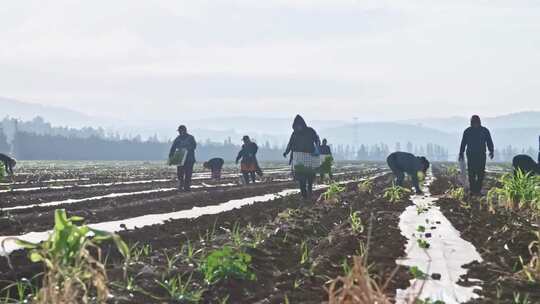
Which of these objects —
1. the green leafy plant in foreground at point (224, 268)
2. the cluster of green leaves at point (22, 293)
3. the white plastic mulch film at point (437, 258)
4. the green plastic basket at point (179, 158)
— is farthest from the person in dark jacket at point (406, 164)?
the cluster of green leaves at point (22, 293)

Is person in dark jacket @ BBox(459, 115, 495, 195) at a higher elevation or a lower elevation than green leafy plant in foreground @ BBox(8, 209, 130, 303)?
higher

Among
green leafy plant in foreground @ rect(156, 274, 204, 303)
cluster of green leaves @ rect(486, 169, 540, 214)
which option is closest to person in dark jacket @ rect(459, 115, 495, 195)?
cluster of green leaves @ rect(486, 169, 540, 214)

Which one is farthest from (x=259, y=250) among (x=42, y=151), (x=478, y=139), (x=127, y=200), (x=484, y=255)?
(x=42, y=151)

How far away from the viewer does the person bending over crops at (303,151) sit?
13.8 metres

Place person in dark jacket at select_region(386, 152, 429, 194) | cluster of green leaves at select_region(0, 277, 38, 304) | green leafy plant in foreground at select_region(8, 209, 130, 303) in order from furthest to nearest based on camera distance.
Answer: person in dark jacket at select_region(386, 152, 429, 194) → cluster of green leaves at select_region(0, 277, 38, 304) → green leafy plant in foreground at select_region(8, 209, 130, 303)

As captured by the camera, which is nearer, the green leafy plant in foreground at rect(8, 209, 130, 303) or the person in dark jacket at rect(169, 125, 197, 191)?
the green leafy plant in foreground at rect(8, 209, 130, 303)

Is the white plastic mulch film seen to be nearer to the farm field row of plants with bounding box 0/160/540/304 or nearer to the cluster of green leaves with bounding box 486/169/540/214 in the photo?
the farm field row of plants with bounding box 0/160/540/304

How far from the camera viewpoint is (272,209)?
37.4 feet

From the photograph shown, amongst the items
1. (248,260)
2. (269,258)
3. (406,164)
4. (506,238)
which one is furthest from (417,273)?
(406,164)

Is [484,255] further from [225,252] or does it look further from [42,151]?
[42,151]

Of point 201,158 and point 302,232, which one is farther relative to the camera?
point 201,158

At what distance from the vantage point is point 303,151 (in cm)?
1392

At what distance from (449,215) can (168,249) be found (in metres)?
5.08

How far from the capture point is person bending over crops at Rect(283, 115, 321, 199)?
13820mm
